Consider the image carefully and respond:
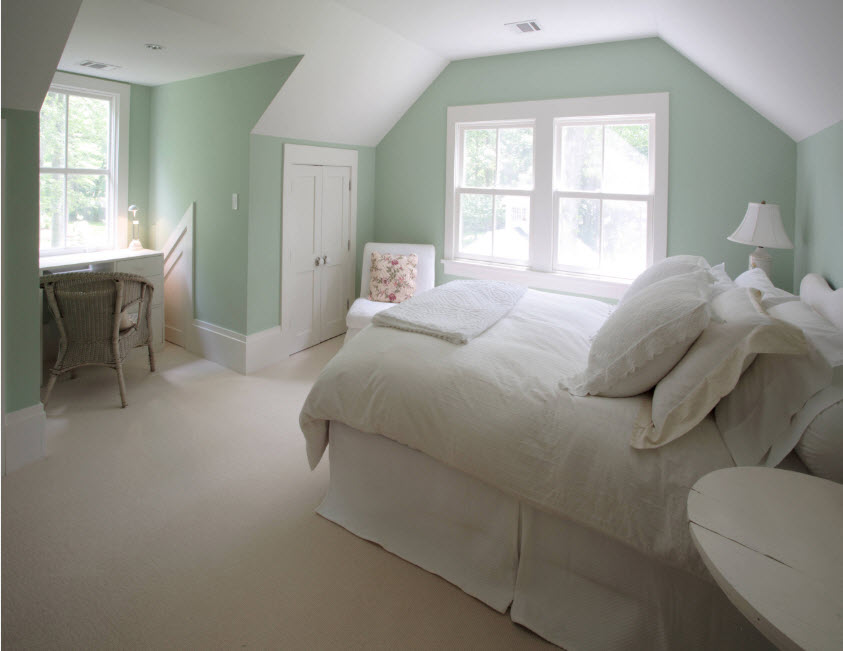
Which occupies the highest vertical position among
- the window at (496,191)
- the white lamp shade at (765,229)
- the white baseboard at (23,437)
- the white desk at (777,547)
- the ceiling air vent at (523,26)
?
the ceiling air vent at (523,26)

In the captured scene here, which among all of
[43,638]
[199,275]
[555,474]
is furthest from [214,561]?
[199,275]

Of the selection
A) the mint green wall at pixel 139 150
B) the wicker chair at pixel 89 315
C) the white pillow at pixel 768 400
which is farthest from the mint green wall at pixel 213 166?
the white pillow at pixel 768 400

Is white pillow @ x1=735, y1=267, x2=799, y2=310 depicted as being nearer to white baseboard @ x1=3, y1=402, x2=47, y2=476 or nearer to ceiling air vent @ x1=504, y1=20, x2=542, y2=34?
ceiling air vent @ x1=504, y1=20, x2=542, y2=34

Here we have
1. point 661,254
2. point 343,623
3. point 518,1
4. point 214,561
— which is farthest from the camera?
point 661,254

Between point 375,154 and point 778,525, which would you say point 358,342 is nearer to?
point 778,525

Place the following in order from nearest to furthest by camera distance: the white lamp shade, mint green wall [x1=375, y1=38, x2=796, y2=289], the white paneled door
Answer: the white lamp shade, mint green wall [x1=375, y1=38, x2=796, y2=289], the white paneled door

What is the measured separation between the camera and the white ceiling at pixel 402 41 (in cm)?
228

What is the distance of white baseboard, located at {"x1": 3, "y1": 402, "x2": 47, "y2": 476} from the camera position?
279 cm

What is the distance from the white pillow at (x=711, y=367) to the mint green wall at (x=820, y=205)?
1.17m

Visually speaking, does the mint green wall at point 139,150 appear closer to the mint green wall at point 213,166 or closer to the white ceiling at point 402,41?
the mint green wall at point 213,166

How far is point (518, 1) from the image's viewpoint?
10.7 ft

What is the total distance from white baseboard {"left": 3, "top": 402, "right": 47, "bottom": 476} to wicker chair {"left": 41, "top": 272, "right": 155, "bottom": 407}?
58 cm

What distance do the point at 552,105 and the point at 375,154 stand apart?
6.10ft

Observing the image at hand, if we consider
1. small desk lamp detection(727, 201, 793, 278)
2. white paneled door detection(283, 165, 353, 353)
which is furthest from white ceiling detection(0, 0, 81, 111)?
small desk lamp detection(727, 201, 793, 278)
